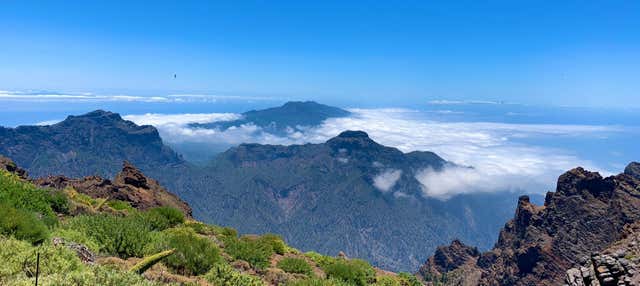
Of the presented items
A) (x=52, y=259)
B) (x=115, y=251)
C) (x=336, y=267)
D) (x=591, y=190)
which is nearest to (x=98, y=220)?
(x=115, y=251)

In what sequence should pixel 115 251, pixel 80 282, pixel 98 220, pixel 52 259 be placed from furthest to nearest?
pixel 98 220 < pixel 115 251 < pixel 52 259 < pixel 80 282

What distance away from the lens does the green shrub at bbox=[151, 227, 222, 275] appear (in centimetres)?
1677

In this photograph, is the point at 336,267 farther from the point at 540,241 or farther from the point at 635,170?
the point at 635,170

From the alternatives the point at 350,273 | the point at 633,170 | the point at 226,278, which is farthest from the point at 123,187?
the point at 633,170

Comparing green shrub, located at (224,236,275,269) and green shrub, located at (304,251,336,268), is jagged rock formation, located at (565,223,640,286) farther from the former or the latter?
green shrub, located at (304,251,336,268)

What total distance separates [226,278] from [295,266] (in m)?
7.26

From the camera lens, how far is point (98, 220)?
20000 millimetres

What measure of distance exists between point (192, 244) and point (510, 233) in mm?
140364

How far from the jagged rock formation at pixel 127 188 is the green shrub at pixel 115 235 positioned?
27.5 meters

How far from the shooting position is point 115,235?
1805 centimetres

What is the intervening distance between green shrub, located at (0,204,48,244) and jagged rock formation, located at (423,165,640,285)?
11421 cm

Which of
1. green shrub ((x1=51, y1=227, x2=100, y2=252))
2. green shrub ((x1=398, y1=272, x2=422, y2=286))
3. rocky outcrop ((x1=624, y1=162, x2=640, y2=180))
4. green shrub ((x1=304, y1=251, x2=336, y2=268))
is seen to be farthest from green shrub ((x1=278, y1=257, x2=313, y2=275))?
rocky outcrop ((x1=624, y1=162, x2=640, y2=180))

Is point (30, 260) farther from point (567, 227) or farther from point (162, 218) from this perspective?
point (567, 227)

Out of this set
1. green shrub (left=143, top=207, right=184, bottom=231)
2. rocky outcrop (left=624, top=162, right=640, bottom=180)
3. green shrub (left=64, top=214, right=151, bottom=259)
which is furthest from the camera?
rocky outcrop (left=624, top=162, right=640, bottom=180)
